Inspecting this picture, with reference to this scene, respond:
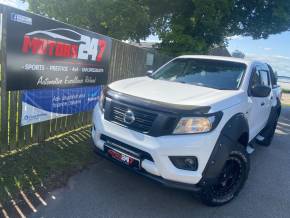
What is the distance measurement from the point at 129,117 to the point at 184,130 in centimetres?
69

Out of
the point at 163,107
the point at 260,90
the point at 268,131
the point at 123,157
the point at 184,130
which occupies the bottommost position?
the point at 268,131

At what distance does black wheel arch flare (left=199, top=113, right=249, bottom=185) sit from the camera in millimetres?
3055

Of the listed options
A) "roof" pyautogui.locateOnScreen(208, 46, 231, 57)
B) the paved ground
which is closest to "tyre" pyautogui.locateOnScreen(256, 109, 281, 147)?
the paved ground

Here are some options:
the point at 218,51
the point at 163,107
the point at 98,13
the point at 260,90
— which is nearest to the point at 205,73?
the point at 260,90

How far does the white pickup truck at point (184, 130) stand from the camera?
301 centimetres

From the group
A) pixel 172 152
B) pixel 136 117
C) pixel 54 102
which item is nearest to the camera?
pixel 172 152

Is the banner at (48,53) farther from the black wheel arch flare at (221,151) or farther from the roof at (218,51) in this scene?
the roof at (218,51)

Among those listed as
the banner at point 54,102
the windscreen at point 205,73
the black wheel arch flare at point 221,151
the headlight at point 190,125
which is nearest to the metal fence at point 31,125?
the banner at point 54,102

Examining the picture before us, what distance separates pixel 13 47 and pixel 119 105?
5.55 feet

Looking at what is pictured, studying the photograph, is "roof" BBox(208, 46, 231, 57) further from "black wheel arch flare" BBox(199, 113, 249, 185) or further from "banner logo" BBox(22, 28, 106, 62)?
"black wheel arch flare" BBox(199, 113, 249, 185)

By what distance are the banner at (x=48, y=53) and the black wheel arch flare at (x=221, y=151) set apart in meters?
2.85

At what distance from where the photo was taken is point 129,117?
329cm

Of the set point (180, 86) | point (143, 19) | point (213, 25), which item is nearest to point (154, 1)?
point (143, 19)

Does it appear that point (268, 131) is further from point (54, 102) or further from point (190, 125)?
point (54, 102)
